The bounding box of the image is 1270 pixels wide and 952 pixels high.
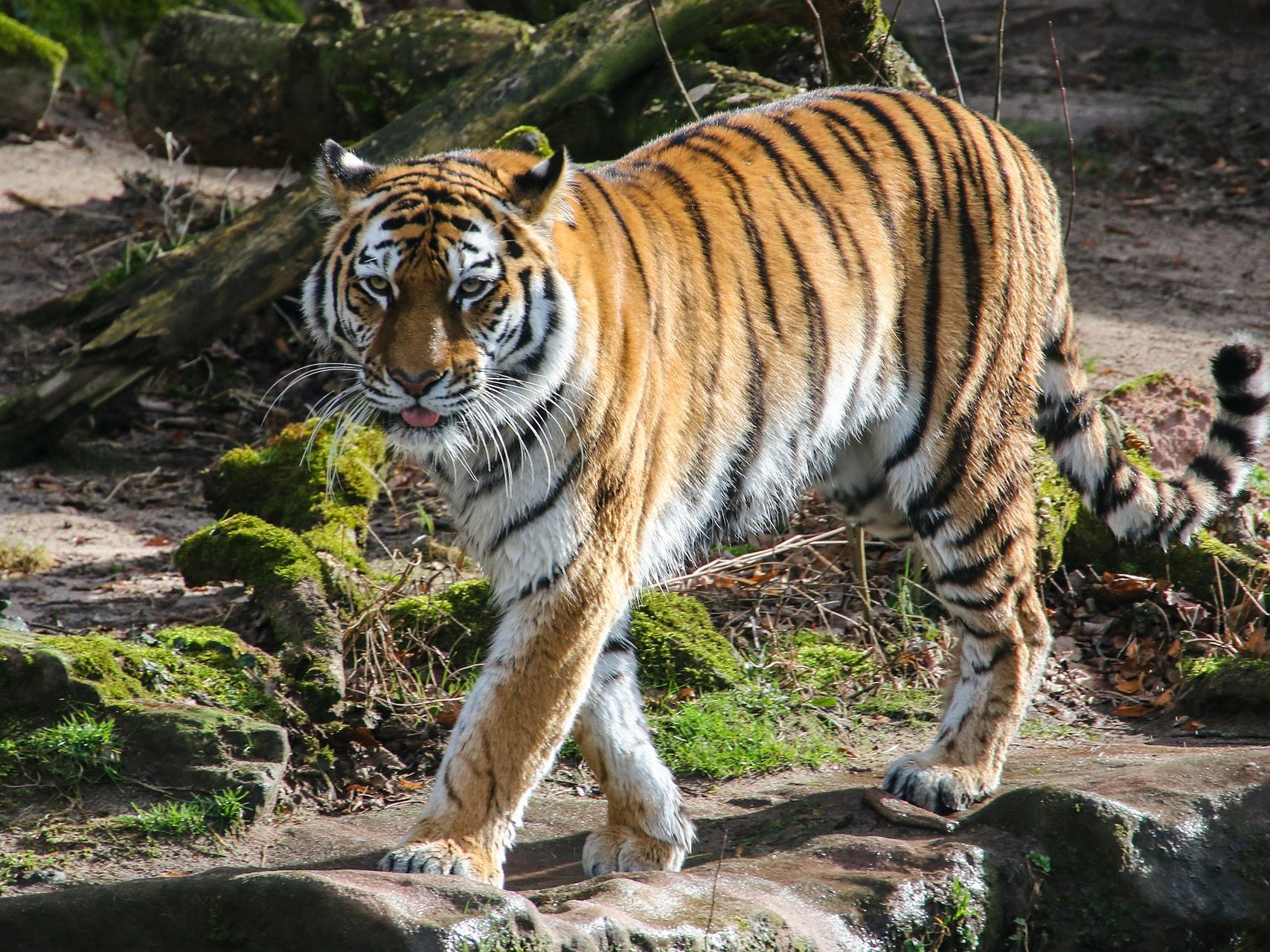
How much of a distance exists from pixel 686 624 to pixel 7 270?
560 centimetres

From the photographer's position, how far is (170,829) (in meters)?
3.57

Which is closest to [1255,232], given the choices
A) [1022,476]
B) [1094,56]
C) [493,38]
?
[1094,56]

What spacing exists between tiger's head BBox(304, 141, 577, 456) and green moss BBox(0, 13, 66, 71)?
25.2ft

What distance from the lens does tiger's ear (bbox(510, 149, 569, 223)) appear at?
3162 mm

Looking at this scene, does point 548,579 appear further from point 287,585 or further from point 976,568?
point 287,585

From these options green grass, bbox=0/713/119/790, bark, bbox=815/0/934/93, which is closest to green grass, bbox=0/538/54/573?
green grass, bbox=0/713/119/790

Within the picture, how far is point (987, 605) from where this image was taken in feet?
13.0

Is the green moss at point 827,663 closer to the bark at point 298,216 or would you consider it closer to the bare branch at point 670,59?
the bare branch at point 670,59

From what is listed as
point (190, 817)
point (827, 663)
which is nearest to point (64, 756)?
point (190, 817)

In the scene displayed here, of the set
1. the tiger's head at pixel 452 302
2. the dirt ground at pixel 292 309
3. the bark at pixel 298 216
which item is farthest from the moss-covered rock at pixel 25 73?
the tiger's head at pixel 452 302

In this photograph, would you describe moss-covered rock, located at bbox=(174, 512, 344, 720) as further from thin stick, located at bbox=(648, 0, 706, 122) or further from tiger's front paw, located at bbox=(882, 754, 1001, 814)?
thin stick, located at bbox=(648, 0, 706, 122)

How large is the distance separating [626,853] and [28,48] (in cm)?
859

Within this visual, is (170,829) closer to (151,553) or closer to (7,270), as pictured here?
(151,553)

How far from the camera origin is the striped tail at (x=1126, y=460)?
13.8ft
